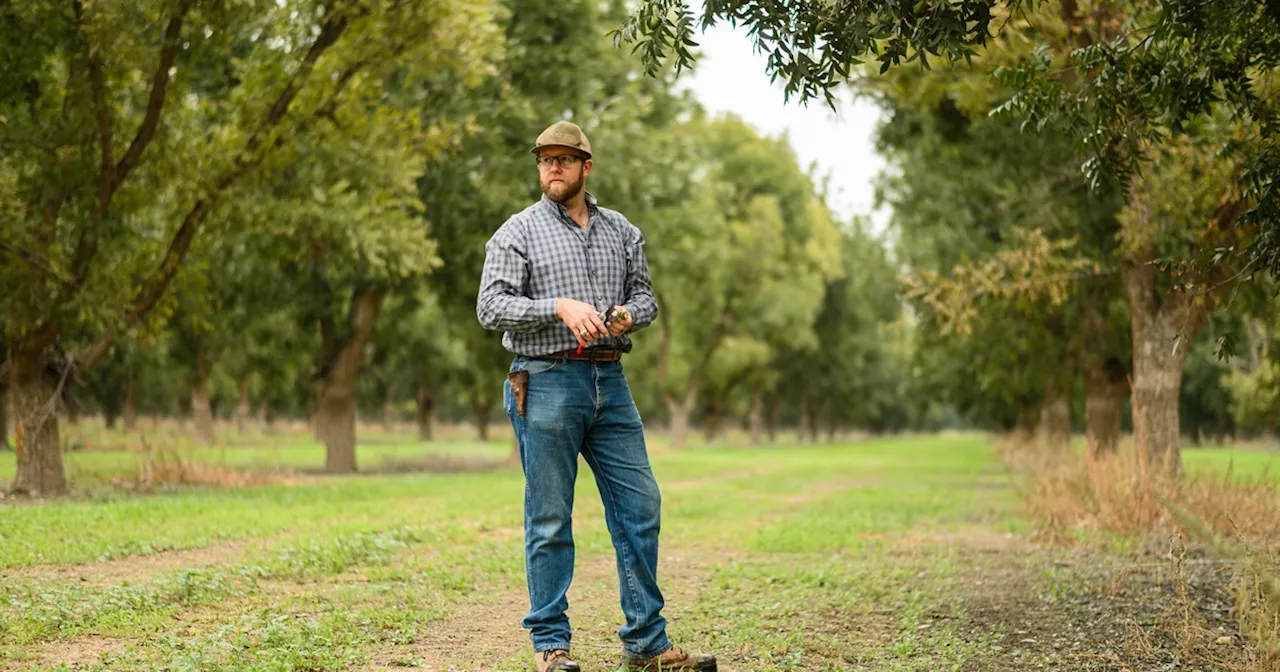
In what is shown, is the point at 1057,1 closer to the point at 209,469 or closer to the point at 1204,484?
the point at 1204,484

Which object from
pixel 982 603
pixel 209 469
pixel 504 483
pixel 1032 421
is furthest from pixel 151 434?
pixel 1032 421

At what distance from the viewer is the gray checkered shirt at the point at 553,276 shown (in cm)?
527

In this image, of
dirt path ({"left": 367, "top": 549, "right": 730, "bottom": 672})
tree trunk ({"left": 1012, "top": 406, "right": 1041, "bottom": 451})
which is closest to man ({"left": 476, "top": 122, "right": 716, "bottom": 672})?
dirt path ({"left": 367, "top": 549, "right": 730, "bottom": 672})

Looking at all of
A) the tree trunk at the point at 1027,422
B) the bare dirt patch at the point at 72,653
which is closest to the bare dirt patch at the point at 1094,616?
the bare dirt patch at the point at 72,653

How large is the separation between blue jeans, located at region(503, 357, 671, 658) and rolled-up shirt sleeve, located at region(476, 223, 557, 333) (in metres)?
0.27

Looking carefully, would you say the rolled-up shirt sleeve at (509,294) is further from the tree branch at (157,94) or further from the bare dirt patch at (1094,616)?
the tree branch at (157,94)

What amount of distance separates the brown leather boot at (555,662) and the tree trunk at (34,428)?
1172 cm

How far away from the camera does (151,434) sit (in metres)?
19.0

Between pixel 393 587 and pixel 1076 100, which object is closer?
pixel 1076 100

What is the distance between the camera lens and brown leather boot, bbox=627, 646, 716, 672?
5.43 m

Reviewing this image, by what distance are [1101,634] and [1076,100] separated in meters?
3.17

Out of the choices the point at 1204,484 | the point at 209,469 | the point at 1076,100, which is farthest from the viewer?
the point at 209,469

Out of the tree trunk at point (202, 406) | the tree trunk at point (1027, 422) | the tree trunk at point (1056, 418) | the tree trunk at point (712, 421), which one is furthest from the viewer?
the tree trunk at point (712, 421)

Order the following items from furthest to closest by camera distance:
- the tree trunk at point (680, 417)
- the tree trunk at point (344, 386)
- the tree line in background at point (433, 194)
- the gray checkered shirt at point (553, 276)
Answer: the tree trunk at point (680, 417)
the tree trunk at point (344, 386)
the tree line in background at point (433, 194)
the gray checkered shirt at point (553, 276)
